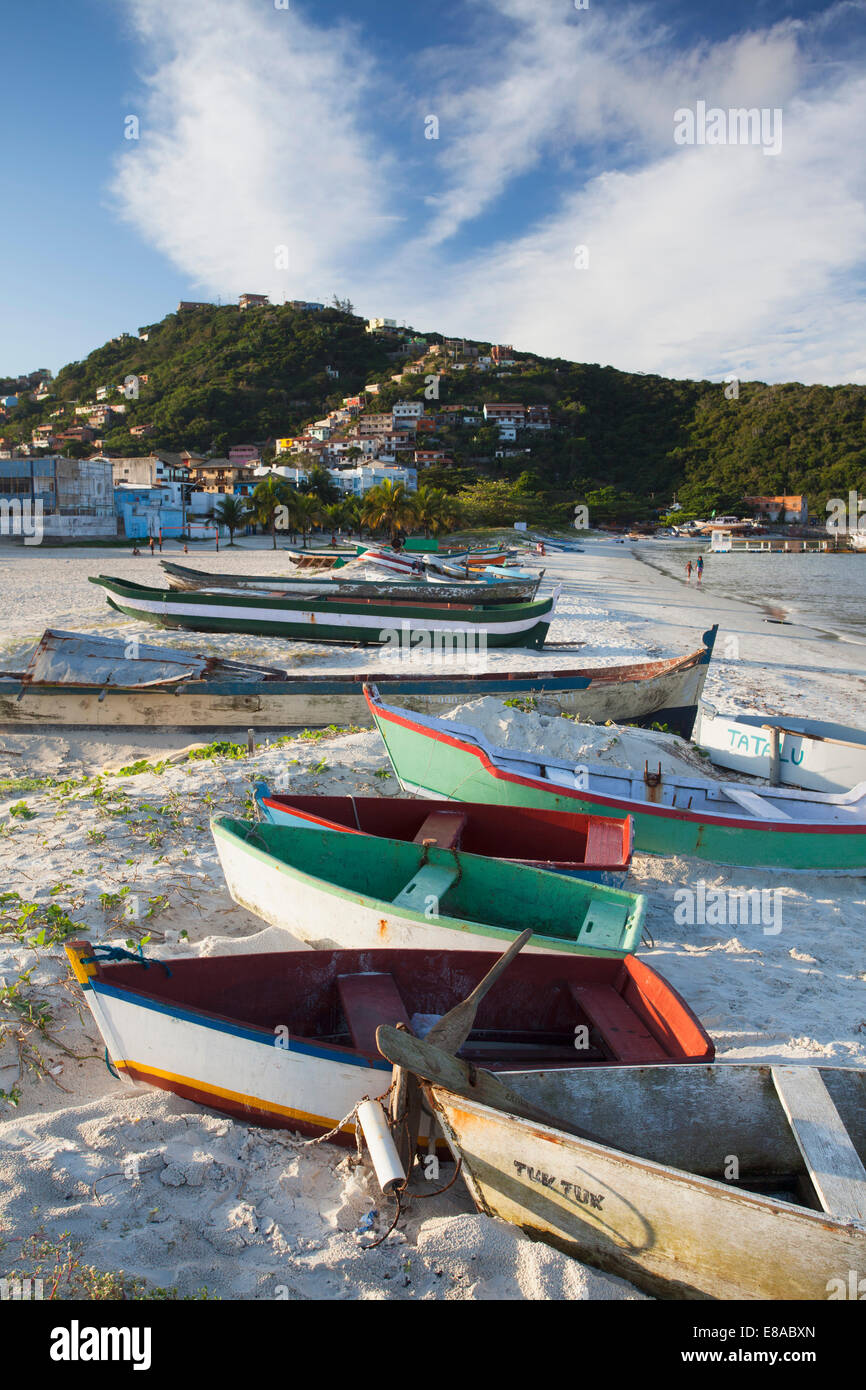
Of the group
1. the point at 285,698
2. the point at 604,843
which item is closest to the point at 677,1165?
the point at 604,843

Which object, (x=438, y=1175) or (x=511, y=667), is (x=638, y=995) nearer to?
(x=438, y=1175)

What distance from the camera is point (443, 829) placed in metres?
5.71

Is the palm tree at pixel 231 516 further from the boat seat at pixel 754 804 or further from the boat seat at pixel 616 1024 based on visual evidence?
the boat seat at pixel 616 1024

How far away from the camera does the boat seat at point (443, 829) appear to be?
5434 mm

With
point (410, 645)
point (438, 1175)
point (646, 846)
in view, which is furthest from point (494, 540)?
point (438, 1175)

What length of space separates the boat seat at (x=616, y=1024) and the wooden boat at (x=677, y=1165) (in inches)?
14.7

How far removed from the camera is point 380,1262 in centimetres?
283

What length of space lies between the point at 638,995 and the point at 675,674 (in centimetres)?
715

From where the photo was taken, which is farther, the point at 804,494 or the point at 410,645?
the point at 804,494

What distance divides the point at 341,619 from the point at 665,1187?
51.2 ft

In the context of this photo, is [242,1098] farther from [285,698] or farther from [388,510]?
[388,510]

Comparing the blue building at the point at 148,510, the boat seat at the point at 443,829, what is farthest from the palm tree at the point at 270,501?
the boat seat at the point at 443,829

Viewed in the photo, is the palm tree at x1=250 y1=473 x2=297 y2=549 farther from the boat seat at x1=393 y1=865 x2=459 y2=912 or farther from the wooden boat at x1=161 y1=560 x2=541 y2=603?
the boat seat at x1=393 y1=865 x2=459 y2=912

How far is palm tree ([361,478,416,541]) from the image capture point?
5241 cm
